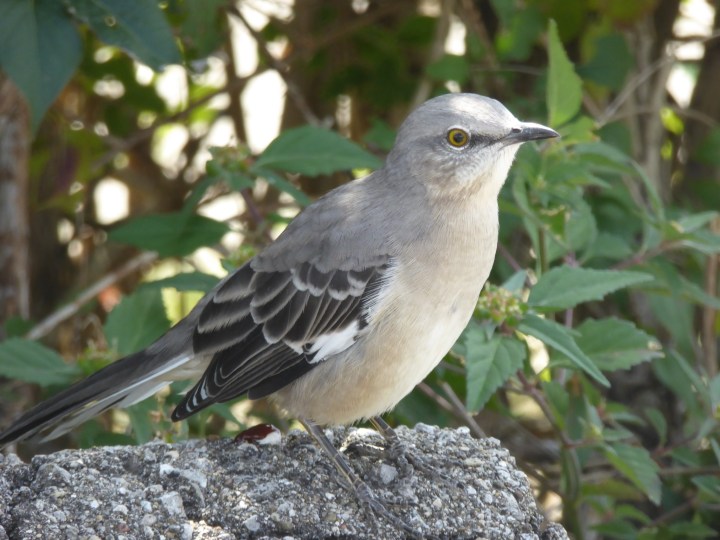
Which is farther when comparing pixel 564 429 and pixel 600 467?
pixel 600 467

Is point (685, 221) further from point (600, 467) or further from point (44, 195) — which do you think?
point (44, 195)

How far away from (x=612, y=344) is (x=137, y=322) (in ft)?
6.86

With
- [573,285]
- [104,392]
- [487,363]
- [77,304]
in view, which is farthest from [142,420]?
[77,304]

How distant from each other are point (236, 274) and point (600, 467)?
9.57ft

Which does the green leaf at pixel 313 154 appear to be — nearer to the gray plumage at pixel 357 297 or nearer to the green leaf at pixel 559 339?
the gray plumage at pixel 357 297

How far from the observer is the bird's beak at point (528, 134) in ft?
14.8

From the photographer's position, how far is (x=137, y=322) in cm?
516

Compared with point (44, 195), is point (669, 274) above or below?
above

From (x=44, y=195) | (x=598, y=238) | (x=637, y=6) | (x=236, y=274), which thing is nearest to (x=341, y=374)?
(x=236, y=274)

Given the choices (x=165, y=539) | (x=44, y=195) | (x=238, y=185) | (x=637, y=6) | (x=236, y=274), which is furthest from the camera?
(x=44, y=195)

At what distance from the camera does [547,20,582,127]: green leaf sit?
16.8ft

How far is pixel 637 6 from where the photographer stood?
642cm

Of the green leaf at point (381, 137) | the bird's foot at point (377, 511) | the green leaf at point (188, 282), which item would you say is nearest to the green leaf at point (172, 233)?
the green leaf at point (188, 282)

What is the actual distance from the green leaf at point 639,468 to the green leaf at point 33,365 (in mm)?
2317
